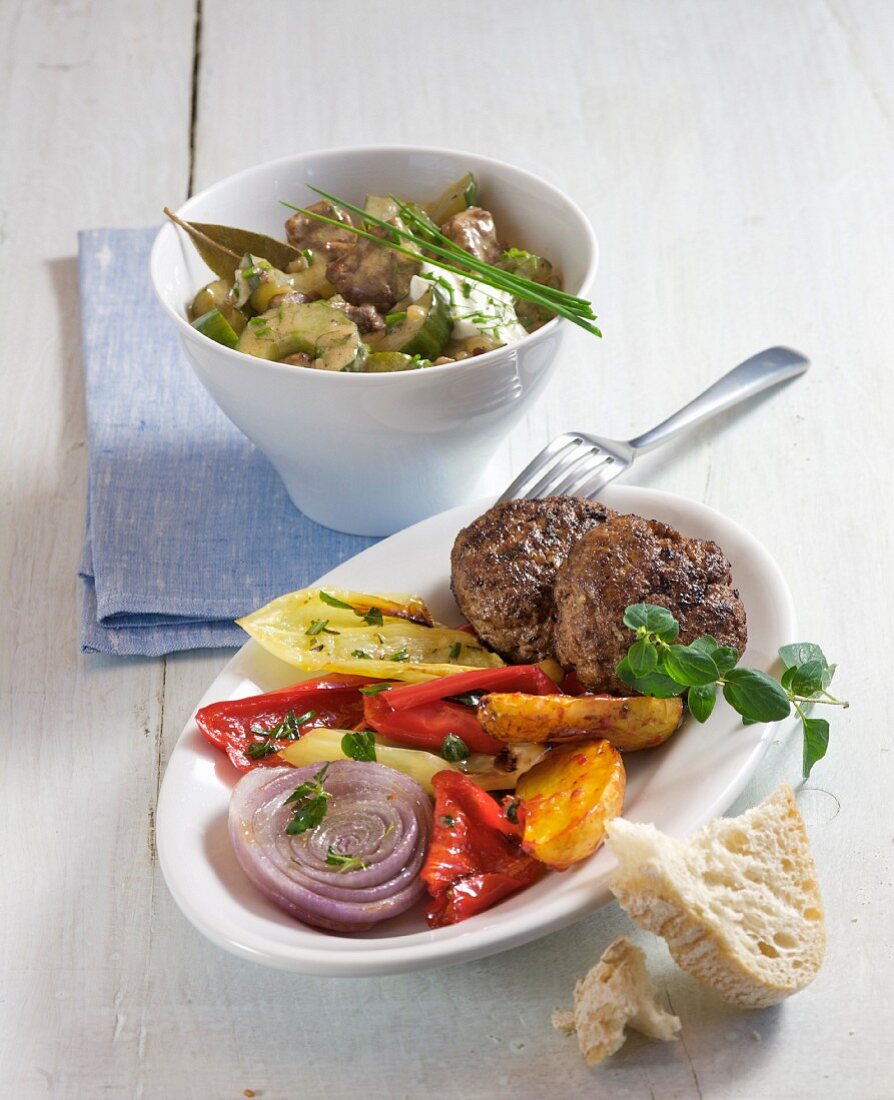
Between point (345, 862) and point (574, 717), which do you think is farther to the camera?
point (574, 717)

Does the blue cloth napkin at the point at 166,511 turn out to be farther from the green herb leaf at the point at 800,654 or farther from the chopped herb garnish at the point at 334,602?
the green herb leaf at the point at 800,654

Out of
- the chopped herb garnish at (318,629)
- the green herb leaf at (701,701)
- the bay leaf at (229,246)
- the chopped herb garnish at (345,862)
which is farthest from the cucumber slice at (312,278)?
the chopped herb garnish at (345,862)

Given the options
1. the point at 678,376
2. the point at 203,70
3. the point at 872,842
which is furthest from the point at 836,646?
the point at 203,70

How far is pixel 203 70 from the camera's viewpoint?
4.89 metres

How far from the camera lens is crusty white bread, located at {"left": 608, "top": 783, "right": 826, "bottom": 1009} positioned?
2.00 m

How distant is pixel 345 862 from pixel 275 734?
1.20 ft

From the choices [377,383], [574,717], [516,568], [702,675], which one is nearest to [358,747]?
[574,717]

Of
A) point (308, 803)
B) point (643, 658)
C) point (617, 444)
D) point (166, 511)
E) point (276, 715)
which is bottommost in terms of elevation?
point (166, 511)

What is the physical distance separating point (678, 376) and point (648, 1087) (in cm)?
206

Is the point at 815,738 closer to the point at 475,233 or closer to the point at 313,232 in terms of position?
the point at 475,233

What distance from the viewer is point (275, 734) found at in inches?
95.2

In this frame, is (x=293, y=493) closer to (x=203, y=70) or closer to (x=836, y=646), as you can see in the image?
(x=836, y=646)

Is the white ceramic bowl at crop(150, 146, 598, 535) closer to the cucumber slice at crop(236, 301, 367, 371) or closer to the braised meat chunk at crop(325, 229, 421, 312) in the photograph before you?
the cucumber slice at crop(236, 301, 367, 371)

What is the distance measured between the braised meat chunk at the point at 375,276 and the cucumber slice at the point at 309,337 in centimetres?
12
